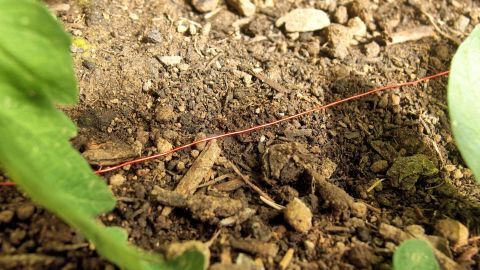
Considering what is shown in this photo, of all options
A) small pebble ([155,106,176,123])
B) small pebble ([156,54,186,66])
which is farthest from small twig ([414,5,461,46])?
small pebble ([155,106,176,123])

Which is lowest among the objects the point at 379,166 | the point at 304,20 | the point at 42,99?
the point at 379,166

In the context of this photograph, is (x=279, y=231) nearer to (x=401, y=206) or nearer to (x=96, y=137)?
(x=401, y=206)

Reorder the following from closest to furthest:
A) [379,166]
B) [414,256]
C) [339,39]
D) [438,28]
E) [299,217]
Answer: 1. [414,256]
2. [299,217]
3. [379,166]
4. [339,39]
5. [438,28]

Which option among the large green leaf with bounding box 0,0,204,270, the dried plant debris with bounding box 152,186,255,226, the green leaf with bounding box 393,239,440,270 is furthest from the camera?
the dried plant debris with bounding box 152,186,255,226

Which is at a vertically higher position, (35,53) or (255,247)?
(35,53)

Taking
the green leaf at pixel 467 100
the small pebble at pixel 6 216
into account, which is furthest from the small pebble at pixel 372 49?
the small pebble at pixel 6 216

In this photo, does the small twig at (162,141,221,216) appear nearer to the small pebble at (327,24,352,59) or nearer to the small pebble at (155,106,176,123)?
the small pebble at (155,106,176,123)

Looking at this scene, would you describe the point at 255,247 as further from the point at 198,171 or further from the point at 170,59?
the point at 170,59

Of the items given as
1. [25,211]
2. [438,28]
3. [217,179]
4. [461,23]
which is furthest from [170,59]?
[461,23]
